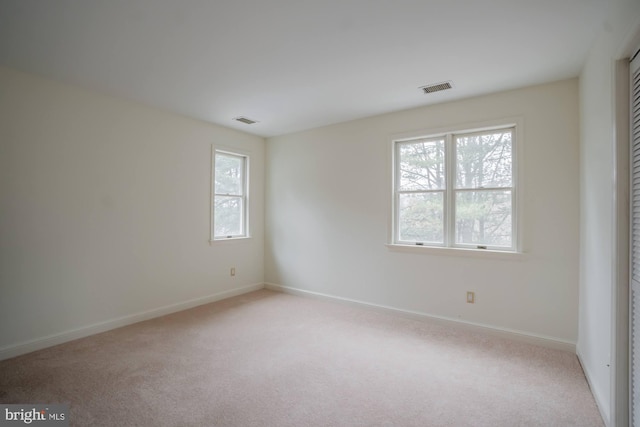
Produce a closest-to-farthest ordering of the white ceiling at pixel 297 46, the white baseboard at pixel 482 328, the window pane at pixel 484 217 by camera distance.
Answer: the white ceiling at pixel 297 46 < the white baseboard at pixel 482 328 < the window pane at pixel 484 217

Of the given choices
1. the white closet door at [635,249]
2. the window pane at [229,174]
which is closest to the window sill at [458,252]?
the white closet door at [635,249]

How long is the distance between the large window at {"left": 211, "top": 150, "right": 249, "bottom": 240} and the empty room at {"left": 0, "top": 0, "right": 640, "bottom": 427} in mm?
46

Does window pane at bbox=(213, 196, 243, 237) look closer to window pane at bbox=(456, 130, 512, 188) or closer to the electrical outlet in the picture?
window pane at bbox=(456, 130, 512, 188)

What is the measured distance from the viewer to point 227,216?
15.8 feet

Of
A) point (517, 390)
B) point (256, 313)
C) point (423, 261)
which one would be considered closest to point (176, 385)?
point (256, 313)

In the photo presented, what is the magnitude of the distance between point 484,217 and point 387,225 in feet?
3.60

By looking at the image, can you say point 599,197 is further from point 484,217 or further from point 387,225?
point 387,225

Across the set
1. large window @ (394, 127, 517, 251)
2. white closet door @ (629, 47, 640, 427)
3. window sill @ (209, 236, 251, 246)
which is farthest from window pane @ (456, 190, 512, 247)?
window sill @ (209, 236, 251, 246)

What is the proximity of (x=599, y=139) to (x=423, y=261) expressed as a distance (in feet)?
6.58

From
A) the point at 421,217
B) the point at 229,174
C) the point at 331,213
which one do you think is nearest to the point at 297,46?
the point at 421,217

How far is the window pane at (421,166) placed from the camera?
3.71 meters

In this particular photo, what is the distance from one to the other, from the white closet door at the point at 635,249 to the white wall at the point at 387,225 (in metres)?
1.35

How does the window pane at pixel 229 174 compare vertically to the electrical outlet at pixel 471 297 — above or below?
above

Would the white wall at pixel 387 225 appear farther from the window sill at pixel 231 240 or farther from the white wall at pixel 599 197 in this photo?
the window sill at pixel 231 240
